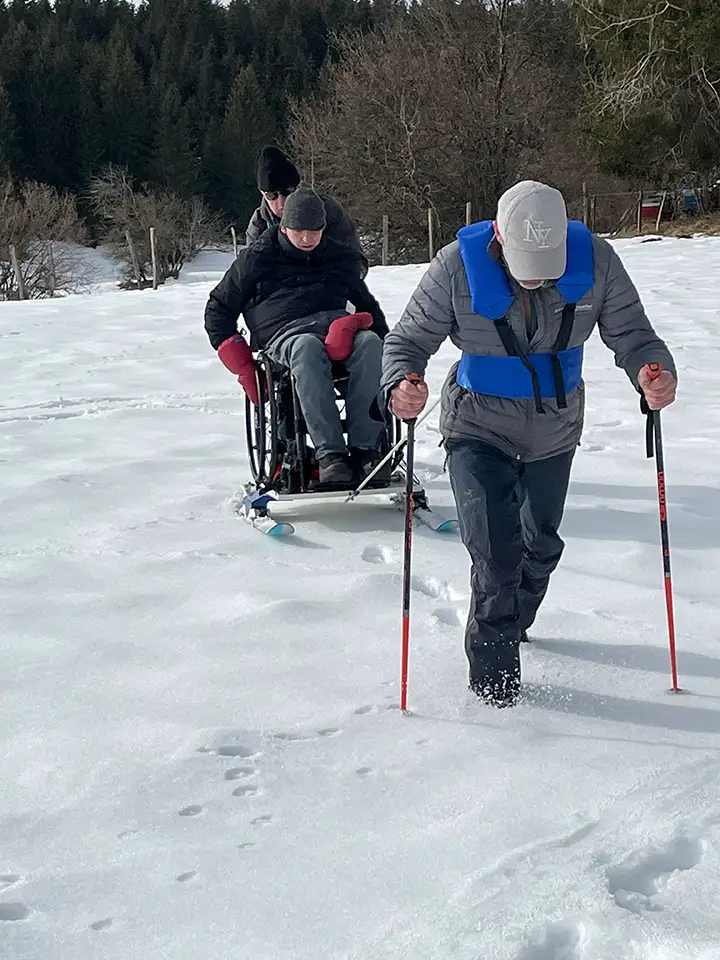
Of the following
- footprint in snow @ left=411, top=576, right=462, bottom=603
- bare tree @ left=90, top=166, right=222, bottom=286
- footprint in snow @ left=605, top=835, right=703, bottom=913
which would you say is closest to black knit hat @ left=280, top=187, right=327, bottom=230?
footprint in snow @ left=411, top=576, right=462, bottom=603

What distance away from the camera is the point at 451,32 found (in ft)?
106

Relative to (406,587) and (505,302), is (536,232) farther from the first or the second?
(406,587)

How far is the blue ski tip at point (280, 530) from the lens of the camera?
4.88 m

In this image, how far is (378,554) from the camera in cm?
471

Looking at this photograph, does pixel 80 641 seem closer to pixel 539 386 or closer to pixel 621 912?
pixel 539 386

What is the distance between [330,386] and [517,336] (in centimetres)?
181

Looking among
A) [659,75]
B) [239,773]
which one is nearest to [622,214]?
[659,75]

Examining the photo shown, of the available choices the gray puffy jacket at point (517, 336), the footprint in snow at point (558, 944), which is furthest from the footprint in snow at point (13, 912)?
the gray puffy jacket at point (517, 336)

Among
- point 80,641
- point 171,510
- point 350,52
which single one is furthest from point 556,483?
point 350,52

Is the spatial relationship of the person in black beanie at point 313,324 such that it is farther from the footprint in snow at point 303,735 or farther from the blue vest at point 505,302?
the footprint in snow at point 303,735

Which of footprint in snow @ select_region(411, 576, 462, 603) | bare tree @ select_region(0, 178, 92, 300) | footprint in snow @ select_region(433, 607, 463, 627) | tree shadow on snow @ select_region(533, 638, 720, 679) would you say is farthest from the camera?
bare tree @ select_region(0, 178, 92, 300)

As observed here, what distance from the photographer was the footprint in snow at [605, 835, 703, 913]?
2.34 meters

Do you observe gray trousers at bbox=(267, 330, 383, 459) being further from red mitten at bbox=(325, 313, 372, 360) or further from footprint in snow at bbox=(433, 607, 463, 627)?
footprint in snow at bbox=(433, 607, 463, 627)

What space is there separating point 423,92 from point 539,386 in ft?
102
